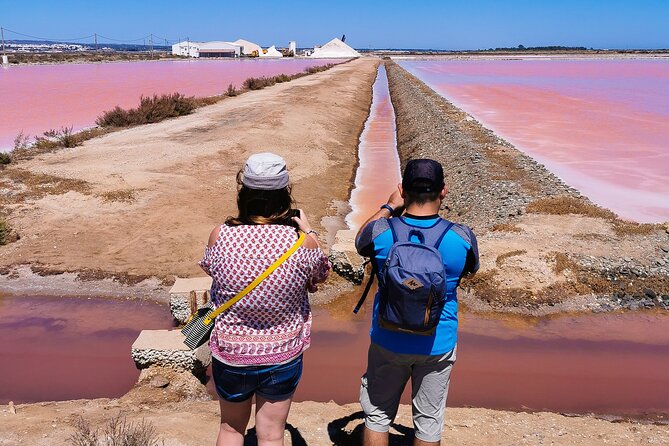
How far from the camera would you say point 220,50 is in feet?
373

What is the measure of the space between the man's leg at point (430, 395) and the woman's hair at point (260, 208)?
94 cm

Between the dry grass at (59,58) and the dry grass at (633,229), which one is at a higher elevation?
the dry grass at (59,58)

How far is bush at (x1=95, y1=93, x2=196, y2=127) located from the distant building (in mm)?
96518

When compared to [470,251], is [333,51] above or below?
above

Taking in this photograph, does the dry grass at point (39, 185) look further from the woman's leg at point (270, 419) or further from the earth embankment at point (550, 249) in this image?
the woman's leg at point (270, 419)

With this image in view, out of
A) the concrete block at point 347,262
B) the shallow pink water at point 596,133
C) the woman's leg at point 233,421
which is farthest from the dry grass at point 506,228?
the woman's leg at point 233,421

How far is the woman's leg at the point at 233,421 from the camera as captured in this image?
264cm

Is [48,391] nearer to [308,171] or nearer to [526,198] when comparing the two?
[526,198]

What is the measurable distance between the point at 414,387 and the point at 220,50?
388ft

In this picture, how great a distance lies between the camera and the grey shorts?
2729 mm

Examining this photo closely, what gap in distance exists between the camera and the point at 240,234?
2.45 m

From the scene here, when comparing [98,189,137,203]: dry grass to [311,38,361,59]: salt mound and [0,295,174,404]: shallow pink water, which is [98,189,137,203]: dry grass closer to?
[0,295,174,404]: shallow pink water

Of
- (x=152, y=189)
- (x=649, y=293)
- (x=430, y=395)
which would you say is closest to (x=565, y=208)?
(x=649, y=293)

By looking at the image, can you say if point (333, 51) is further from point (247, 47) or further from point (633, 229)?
point (633, 229)
